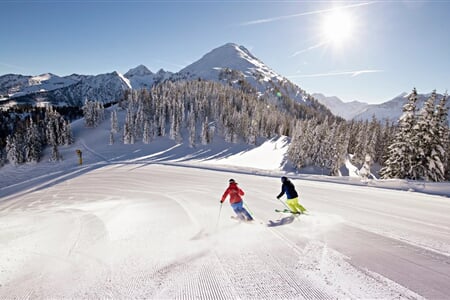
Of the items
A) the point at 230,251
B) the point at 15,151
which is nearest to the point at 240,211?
the point at 230,251

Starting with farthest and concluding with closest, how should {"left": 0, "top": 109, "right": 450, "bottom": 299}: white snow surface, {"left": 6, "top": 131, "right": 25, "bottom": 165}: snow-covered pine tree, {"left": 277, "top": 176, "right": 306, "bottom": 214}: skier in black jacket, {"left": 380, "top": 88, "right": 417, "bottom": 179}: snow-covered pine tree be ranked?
{"left": 6, "top": 131, "right": 25, "bottom": 165}: snow-covered pine tree → {"left": 380, "top": 88, "right": 417, "bottom": 179}: snow-covered pine tree → {"left": 277, "top": 176, "right": 306, "bottom": 214}: skier in black jacket → {"left": 0, "top": 109, "right": 450, "bottom": 299}: white snow surface

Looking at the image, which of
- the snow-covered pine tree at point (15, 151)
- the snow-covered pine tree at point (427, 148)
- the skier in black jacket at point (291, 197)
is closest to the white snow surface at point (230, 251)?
the skier in black jacket at point (291, 197)

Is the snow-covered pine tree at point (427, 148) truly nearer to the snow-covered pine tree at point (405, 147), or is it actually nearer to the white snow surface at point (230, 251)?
the snow-covered pine tree at point (405, 147)

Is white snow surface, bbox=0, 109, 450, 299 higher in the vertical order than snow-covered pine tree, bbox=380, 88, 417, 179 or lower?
lower

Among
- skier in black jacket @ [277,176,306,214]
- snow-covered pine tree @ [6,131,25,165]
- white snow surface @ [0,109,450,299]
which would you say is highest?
skier in black jacket @ [277,176,306,214]

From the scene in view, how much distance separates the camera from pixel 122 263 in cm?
487

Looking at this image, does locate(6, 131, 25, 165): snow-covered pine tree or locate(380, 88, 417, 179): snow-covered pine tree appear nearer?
locate(380, 88, 417, 179): snow-covered pine tree

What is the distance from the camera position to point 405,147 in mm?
21141

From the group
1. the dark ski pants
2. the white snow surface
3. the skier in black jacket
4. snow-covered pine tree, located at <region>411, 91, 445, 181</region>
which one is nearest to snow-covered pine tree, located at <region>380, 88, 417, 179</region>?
snow-covered pine tree, located at <region>411, 91, 445, 181</region>

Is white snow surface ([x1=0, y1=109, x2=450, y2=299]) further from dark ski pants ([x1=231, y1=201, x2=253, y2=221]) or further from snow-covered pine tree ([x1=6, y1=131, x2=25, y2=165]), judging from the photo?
snow-covered pine tree ([x1=6, y1=131, x2=25, y2=165])

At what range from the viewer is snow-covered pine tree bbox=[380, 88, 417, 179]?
20.7m

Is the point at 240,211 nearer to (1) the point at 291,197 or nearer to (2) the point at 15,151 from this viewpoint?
(1) the point at 291,197

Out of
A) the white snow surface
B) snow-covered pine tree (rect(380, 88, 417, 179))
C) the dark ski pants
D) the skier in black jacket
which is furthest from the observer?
snow-covered pine tree (rect(380, 88, 417, 179))

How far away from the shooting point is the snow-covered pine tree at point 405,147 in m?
20.7
